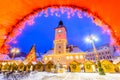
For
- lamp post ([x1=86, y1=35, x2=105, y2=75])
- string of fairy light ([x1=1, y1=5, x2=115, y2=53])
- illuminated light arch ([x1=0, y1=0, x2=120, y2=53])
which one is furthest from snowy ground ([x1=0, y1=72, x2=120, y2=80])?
string of fairy light ([x1=1, y1=5, x2=115, y2=53])

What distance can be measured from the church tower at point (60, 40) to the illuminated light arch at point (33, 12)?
507mm

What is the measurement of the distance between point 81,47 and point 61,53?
17.7 inches

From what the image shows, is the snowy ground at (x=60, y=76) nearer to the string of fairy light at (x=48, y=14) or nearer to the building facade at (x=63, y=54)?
the building facade at (x=63, y=54)

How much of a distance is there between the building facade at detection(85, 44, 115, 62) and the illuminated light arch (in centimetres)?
21

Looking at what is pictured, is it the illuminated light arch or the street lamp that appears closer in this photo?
the illuminated light arch

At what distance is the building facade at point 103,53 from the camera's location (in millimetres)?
2896

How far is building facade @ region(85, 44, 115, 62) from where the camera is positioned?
2.90m

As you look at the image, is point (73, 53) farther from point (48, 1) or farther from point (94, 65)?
point (48, 1)

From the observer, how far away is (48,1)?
3180 mm

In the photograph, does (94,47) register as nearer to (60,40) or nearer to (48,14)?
(60,40)

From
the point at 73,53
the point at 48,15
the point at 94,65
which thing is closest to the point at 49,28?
the point at 48,15

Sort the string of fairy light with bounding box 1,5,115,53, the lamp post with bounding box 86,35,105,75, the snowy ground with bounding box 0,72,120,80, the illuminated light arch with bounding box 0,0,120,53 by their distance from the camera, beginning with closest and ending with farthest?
the snowy ground with bounding box 0,72,120,80 → the lamp post with bounding box 86,35,105,75 → the illuminated light arch with bounding box 0,0,120,53 → the string of fairy light with bounding box 1,5,115,53

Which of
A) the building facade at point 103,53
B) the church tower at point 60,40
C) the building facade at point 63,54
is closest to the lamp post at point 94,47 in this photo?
the building facade at point 103,53

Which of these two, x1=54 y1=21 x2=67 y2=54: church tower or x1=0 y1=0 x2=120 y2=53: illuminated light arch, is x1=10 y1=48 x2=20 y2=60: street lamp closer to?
x1=0 y1=0 x2=120 y2=53: illuminated light arch
